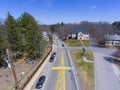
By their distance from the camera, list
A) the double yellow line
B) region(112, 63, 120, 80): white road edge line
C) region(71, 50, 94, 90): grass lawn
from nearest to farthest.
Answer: the double yellow line, region(71, 50, 94, 90): grass lawn, region(112, 63, 120, 80): white road edge line

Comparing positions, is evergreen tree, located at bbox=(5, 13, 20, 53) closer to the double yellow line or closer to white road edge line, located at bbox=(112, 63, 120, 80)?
the double yellow line

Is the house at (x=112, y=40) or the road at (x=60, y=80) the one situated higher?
the house at (x=112, y=40)

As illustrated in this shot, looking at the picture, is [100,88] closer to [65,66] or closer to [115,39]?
[65,66]

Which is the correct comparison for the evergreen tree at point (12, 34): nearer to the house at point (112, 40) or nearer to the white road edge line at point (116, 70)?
the white road edge line at point (116, 70)

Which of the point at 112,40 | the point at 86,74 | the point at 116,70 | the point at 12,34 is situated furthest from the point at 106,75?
the point at 112,40

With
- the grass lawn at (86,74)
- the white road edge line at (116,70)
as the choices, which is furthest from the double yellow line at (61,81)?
the white road edge line at (116,70)

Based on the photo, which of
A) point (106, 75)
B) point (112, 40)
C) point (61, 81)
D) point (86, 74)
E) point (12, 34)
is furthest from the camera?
point (112, 40)

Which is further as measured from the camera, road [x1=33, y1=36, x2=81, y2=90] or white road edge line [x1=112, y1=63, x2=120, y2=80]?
white road edge line [x1=112, y1=63, x2=120, y2=80]

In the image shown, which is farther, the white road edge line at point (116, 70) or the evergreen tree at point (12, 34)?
the evergreen tree at point (12, 34)

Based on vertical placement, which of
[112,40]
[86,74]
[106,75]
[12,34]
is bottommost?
[106,75]

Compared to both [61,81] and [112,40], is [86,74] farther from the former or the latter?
[112,40]

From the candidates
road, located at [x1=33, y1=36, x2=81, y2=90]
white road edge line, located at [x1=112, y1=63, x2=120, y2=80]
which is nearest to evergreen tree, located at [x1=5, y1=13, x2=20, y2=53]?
road, located at [x1=33, y1=36, x2=81, y2=90]
